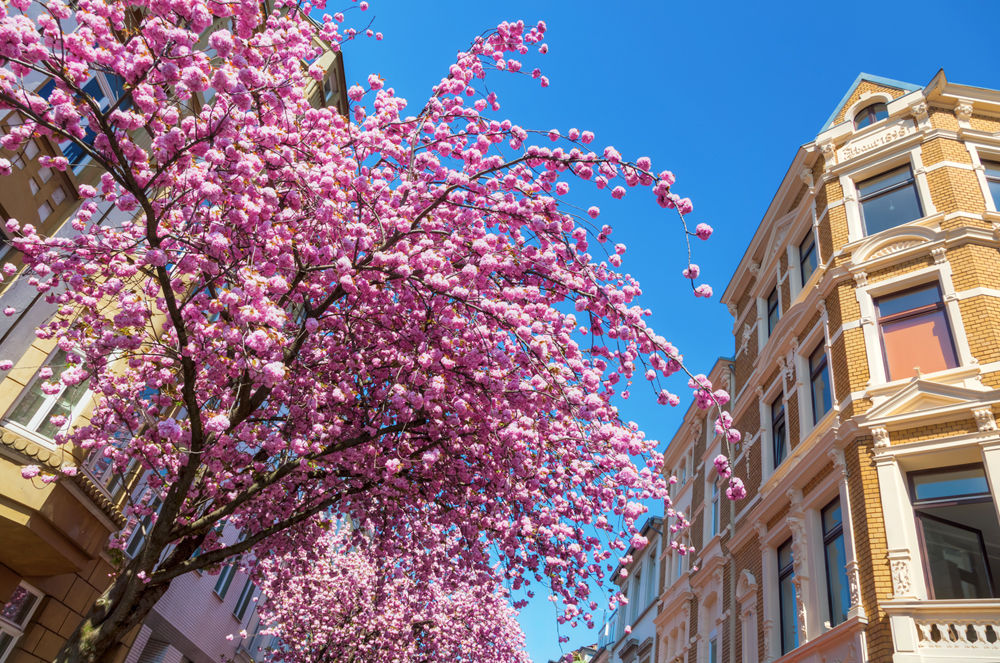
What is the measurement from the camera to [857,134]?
15.7m

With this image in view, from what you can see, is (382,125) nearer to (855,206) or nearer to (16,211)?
(16,211)

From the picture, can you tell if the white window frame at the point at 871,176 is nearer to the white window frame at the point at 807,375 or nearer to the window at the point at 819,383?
the white window frame at the point at 807,375

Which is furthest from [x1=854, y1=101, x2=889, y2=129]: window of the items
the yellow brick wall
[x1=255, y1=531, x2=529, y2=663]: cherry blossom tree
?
[x1=255, y1=531, x2=529, y2=663]: cherry blossom tree

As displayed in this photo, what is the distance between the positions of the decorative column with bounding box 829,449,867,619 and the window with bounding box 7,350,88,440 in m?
12.2

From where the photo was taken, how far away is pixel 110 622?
705 centimetres

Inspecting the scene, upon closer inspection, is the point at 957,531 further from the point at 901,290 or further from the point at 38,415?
the point at 38,415

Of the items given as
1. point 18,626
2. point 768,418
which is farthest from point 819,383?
point 18,626

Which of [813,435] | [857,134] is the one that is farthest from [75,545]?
[857,134]

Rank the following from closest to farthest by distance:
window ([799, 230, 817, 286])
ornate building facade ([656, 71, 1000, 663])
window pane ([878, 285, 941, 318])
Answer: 1. ornate building facade ([656, 71, 1000, 663])
2. window pane ([878, 285, 941, 318])
3. window ([799, 230, 817, 286])

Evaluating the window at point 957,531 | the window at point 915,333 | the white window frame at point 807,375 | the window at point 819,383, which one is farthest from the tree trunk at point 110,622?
the window at point 915,333

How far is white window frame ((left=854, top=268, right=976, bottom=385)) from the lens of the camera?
1109 cm

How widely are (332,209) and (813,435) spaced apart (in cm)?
1045

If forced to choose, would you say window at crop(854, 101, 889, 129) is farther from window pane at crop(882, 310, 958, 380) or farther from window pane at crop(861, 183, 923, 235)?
window pane at crop(882, 310, 958, 380)

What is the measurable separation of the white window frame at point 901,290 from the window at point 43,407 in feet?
44.0
